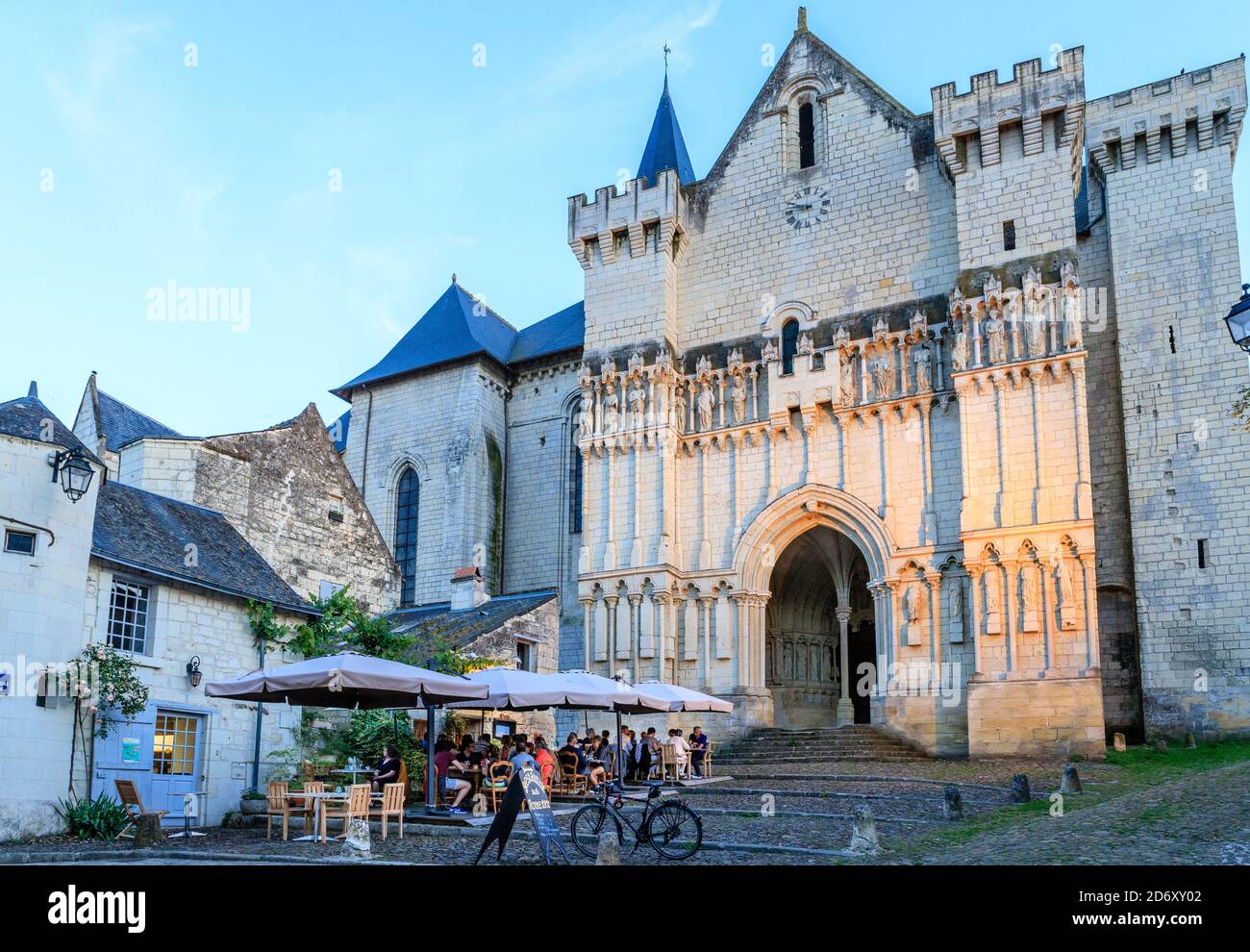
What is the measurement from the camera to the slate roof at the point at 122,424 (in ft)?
76.2

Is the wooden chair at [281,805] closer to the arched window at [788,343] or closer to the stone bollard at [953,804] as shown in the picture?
the stone bollard at [953,804]

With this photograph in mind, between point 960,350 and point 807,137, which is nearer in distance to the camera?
point 960,350

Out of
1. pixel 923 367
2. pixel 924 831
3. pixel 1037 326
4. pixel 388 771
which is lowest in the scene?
pixel 924 831

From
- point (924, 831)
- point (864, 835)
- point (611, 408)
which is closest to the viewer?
point (864, 835)

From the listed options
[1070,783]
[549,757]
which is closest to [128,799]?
[549,757]

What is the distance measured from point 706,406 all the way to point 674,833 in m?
16.5

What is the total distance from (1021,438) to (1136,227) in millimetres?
6058

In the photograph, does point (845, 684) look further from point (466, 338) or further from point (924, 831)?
point (466, 338)

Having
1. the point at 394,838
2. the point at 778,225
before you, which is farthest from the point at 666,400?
the point at 394,838

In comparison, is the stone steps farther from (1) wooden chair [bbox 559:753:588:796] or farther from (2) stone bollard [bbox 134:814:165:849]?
(2) stone bollard [bbox 134:814:165:849]

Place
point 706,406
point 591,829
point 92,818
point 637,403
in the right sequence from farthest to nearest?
point 637,403 → point 706,406 → point 92,818 → point 591,829

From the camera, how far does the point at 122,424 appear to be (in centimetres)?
2392

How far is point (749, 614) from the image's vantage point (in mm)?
25188
